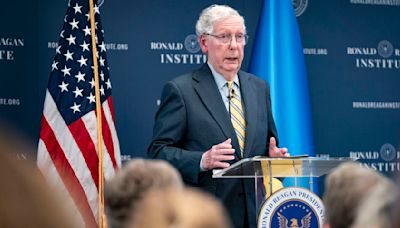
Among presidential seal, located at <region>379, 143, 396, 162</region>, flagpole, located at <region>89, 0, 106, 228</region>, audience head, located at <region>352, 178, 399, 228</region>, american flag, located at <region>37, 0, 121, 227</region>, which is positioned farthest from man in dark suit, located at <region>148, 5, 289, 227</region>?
presidential seal, located at <region>379, 143, 396, 162</region>

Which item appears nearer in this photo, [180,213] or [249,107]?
[180,213]

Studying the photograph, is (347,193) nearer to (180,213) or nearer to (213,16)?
(180,213)

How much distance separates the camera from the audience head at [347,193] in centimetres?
134

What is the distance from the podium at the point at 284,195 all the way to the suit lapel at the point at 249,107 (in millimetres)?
521

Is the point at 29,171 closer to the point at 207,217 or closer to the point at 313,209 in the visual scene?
the point at 207,217

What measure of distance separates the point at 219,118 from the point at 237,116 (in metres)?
0.11

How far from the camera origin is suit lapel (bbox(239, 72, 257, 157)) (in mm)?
3727

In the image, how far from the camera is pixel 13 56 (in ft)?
19.4

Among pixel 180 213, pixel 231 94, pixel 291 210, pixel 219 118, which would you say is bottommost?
pixel 291 210

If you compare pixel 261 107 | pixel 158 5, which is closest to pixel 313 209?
pixel 261 107

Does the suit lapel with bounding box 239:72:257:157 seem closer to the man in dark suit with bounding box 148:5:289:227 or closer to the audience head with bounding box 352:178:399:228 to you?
the man in dark suit with bounding box 148:5:289:227

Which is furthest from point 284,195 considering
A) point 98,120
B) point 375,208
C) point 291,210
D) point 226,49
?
point 98,120

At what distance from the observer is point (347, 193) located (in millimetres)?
1368

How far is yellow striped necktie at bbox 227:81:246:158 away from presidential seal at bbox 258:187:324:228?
2.14ft
